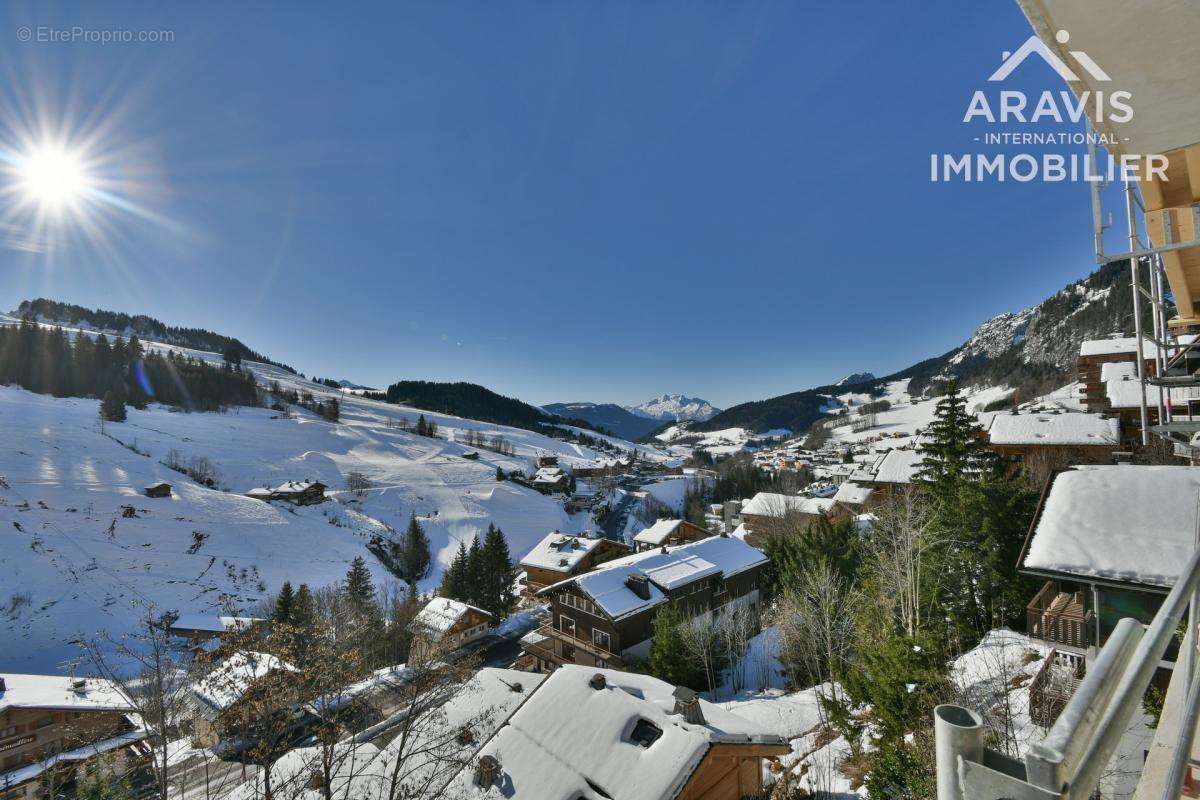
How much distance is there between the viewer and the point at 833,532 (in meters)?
31.4

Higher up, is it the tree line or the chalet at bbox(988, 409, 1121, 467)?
the tree line

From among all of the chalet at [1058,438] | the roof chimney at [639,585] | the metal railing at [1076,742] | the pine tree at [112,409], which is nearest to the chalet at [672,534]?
the roof chimney at [639,585]

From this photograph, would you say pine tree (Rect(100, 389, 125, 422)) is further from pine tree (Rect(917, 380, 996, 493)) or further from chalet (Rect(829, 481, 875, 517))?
pine tree (Rect(917, 380, 996, 493))

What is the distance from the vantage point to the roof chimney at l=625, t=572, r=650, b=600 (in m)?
28.9

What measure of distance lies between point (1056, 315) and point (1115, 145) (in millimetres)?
216477

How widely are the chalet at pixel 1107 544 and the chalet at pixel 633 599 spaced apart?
1529 centimetres

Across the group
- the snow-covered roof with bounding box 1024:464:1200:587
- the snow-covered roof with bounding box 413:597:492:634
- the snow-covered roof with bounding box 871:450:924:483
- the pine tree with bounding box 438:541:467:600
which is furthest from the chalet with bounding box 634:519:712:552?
the snow-covered roof with bounding box 1024:464:1200:587

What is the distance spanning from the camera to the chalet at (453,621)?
3659 centimetres

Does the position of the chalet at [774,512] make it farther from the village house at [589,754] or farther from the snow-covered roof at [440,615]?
the village house at [589,754]

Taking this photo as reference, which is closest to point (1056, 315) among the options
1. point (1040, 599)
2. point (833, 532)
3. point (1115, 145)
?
point (833, 532)

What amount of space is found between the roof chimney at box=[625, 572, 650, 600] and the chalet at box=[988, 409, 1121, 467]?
2642 cm

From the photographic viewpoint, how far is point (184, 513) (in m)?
58.5

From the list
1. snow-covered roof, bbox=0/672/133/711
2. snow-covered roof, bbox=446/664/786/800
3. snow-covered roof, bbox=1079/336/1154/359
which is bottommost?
snow-covered roof, bbox=0/672/133/711

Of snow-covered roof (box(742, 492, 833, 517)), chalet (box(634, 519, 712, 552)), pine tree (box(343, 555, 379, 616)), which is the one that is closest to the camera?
pine tree (box(343, 555, 379, 616))
